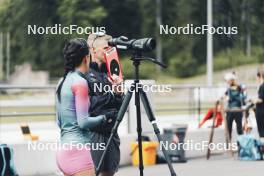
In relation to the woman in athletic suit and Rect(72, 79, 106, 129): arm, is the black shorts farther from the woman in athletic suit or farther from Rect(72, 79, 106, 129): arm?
Rect(72, 79, 106, 129): arm

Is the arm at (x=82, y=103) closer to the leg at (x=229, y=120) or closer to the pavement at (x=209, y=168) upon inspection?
the pavement at (x=209, y=168)

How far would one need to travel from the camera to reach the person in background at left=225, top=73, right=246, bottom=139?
14914 mm

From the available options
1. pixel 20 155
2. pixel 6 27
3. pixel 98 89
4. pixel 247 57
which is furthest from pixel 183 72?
pixel 98 89

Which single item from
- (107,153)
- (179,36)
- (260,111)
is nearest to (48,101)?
(260,111)

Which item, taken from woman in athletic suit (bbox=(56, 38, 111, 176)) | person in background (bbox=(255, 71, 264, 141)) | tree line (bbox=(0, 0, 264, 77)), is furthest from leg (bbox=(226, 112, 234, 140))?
tree line (bbox=(0, 0, 264, 77))

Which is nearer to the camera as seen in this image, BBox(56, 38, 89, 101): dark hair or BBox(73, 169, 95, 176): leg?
BBox(73, 169, 95, 176): leg

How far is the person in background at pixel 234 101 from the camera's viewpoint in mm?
14914

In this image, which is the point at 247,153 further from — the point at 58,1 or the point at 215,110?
the point at 58,1

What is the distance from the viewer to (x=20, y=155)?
1139 cm

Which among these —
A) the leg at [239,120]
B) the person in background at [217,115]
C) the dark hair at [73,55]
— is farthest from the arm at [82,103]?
the leg at [239,120]

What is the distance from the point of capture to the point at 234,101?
15.0 meters

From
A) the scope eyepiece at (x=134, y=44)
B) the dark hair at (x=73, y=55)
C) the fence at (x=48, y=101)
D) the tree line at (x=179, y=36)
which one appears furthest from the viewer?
the tree line at (x=179, y=36)

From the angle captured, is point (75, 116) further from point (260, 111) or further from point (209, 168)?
point (260, 111)

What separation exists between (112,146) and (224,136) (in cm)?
891
